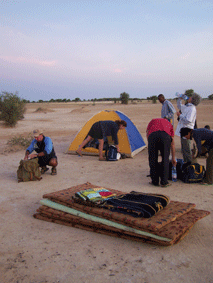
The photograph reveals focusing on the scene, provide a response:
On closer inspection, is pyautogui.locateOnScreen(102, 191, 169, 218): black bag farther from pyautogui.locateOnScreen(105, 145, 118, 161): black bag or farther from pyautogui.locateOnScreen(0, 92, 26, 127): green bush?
pyautogui.locateOnScreen(0, 92, 26, 127): green bush

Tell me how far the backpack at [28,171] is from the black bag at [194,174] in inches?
135

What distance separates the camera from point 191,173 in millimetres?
5973

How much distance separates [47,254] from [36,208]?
1.56 meters

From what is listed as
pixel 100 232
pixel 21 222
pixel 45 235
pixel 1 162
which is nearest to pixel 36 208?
pixel 21 222

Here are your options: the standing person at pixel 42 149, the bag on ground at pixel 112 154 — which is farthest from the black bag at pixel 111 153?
the standing person at pixel 42 149

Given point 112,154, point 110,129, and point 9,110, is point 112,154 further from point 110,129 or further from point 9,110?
point 9,110

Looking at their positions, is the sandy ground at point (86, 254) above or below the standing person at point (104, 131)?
below

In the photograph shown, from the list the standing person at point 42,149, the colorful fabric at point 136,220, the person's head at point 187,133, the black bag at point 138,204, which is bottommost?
the colorful fabric at point 136,220

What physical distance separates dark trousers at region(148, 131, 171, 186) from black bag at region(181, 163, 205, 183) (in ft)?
1.77

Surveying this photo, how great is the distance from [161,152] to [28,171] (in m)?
3.08

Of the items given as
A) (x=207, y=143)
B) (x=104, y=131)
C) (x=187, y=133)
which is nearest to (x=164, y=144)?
(x=207, y=143)

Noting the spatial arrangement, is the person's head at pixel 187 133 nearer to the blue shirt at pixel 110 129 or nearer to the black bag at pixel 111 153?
the blue shirt at pixel 110 129

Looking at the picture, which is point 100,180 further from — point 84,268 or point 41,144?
point 84,268

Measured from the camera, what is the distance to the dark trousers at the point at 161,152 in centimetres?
564
